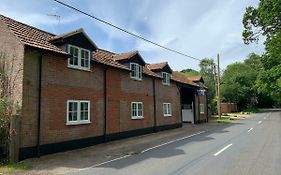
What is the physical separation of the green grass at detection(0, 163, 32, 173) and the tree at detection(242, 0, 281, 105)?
21.2m

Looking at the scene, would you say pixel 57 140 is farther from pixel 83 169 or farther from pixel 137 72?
pixel 137 72

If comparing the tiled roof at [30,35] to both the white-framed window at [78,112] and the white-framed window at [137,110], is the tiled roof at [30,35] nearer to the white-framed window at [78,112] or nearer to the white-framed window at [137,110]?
the white-framed window at [78,112]

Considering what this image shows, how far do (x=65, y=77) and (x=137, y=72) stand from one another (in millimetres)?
8552

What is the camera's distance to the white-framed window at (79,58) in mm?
17089

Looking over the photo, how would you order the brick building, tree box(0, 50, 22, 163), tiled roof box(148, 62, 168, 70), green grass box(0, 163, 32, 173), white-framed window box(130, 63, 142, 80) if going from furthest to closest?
tiled roof box(148, 62, 168, 70) < white-framed window box(130, 63, 142, 80) < the brick building < tree box(0, 50, 22, 163) < green grass box(0, 163, 32, 173)

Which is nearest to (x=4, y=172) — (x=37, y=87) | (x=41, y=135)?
(x=41, y=135)

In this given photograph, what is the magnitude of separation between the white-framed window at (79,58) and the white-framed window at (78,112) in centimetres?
209

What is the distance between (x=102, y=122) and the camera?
19234 mm

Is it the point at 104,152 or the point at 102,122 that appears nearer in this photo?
the point at 104,152

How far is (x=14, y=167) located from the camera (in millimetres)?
11789

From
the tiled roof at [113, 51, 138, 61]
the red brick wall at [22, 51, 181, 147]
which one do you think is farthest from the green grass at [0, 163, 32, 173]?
the tiled roof at [113, 51, 138, 61]

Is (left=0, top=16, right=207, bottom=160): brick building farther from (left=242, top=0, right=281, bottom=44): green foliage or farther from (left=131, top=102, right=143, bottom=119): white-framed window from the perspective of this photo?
(left=242, top=0, right=281, bottom=44): green foliage

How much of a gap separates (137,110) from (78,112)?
24.3 ft

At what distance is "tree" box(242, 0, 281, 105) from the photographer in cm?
2444
